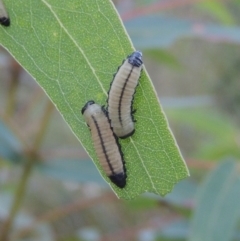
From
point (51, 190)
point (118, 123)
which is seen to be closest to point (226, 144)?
point (118, 123)

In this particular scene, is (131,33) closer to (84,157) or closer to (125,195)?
(84,157)

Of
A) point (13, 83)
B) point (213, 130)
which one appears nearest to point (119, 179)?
point (13, 83)

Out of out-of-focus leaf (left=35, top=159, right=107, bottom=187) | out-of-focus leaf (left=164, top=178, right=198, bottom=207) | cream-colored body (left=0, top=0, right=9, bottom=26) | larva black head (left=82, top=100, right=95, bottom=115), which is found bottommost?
out-of-focus leaf (left=164, top=178, right=198, bottom=207)

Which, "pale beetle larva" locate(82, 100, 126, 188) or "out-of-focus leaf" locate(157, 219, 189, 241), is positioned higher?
"pale beetle larva" locate(82, 100, 126, 188)

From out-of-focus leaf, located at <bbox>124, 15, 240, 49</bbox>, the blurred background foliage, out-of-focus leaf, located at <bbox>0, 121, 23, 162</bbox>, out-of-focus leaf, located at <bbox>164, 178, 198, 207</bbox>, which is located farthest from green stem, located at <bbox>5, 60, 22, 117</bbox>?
out-of-focus leaf, located at <bbox>164, 178, 198, 207</bbox>

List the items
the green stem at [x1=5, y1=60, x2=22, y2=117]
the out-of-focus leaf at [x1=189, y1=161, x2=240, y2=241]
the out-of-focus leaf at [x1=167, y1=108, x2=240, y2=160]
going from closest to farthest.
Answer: the out-of-focus leaf at [x1=189, y1=161, x2=240, y2=241]
the green stem at [x1=5, y1=60, x2=22, y2=117]
the out-of-focus leaf at [x1=167, y1=108, x2=240, y2=160]

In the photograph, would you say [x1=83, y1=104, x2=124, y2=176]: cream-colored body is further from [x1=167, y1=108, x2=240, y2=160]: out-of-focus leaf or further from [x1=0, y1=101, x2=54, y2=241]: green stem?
[x1=167, y1=108, x2=240, y2=160]: out-of-focus leaf
